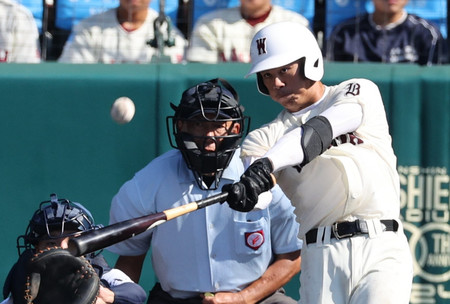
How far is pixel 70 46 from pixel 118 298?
3154 millimetres

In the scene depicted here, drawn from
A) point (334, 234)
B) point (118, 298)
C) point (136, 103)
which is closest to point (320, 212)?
point (334, 234)

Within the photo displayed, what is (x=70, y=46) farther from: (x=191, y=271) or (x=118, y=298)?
(x=118, y=298)

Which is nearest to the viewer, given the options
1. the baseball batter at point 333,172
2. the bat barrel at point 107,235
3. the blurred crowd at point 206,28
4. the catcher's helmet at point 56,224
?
the bat barrel at point 107,235

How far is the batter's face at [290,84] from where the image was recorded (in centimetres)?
427

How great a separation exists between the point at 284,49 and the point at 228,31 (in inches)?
104

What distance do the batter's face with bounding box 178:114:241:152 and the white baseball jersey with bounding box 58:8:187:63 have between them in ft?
6.01

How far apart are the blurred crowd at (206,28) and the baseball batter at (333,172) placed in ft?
7.76

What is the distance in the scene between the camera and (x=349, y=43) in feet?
23.1

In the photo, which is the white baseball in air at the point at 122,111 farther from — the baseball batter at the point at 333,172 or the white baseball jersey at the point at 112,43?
the baseball batter at the point at 333,172

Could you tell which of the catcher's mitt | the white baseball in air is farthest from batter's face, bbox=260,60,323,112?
the white baseball in air

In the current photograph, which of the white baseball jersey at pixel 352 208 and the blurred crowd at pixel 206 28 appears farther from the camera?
the blurred crowd at pixel 206 28

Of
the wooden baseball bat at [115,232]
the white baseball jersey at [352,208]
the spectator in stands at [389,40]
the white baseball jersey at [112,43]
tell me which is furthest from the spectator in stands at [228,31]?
the wooden baseball bat at [115,232]

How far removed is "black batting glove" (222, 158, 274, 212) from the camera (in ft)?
12.4

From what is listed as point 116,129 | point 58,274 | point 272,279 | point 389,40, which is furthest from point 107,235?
point 389,40
